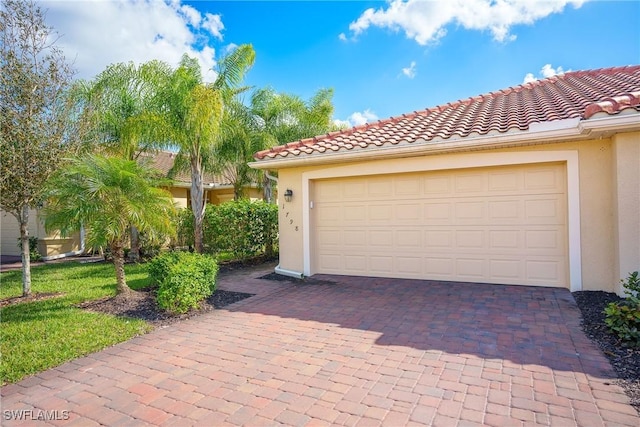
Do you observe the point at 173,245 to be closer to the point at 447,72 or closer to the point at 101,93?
the point at 101,93

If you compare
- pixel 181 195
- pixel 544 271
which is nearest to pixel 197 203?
pixel 181 195

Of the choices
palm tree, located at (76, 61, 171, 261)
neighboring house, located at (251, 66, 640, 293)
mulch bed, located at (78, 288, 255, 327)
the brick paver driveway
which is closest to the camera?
the brick paver driveway

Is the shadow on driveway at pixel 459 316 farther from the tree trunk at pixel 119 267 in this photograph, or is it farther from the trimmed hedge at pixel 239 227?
the trimmed hedge at pixel 239 227

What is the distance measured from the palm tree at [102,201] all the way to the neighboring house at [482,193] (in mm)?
3476

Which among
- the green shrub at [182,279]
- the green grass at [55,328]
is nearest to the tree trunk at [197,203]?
the green grass at [55,328]

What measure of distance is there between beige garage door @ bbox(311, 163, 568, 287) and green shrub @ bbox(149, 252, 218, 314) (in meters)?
3.47

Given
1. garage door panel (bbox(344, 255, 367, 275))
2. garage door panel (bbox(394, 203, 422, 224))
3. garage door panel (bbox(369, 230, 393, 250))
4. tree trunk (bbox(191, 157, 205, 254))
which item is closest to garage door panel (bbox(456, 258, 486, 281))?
garage door panel (bbox(394, 203, 422, 224))

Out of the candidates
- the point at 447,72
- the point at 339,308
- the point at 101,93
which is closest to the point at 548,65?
the point at 447,72

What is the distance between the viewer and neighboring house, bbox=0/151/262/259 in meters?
15.7

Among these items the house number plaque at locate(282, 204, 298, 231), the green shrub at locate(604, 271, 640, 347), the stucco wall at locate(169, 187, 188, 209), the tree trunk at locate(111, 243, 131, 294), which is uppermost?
the stucco wall at locate(169, 187, 188, 209)

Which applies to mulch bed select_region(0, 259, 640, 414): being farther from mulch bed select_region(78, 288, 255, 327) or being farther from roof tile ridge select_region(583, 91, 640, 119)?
roof tile ridge select_region(583, 91, 640, 119)

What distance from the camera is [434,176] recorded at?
27.8 ft

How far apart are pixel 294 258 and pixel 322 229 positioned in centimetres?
114

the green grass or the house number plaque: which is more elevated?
the house number plaque
